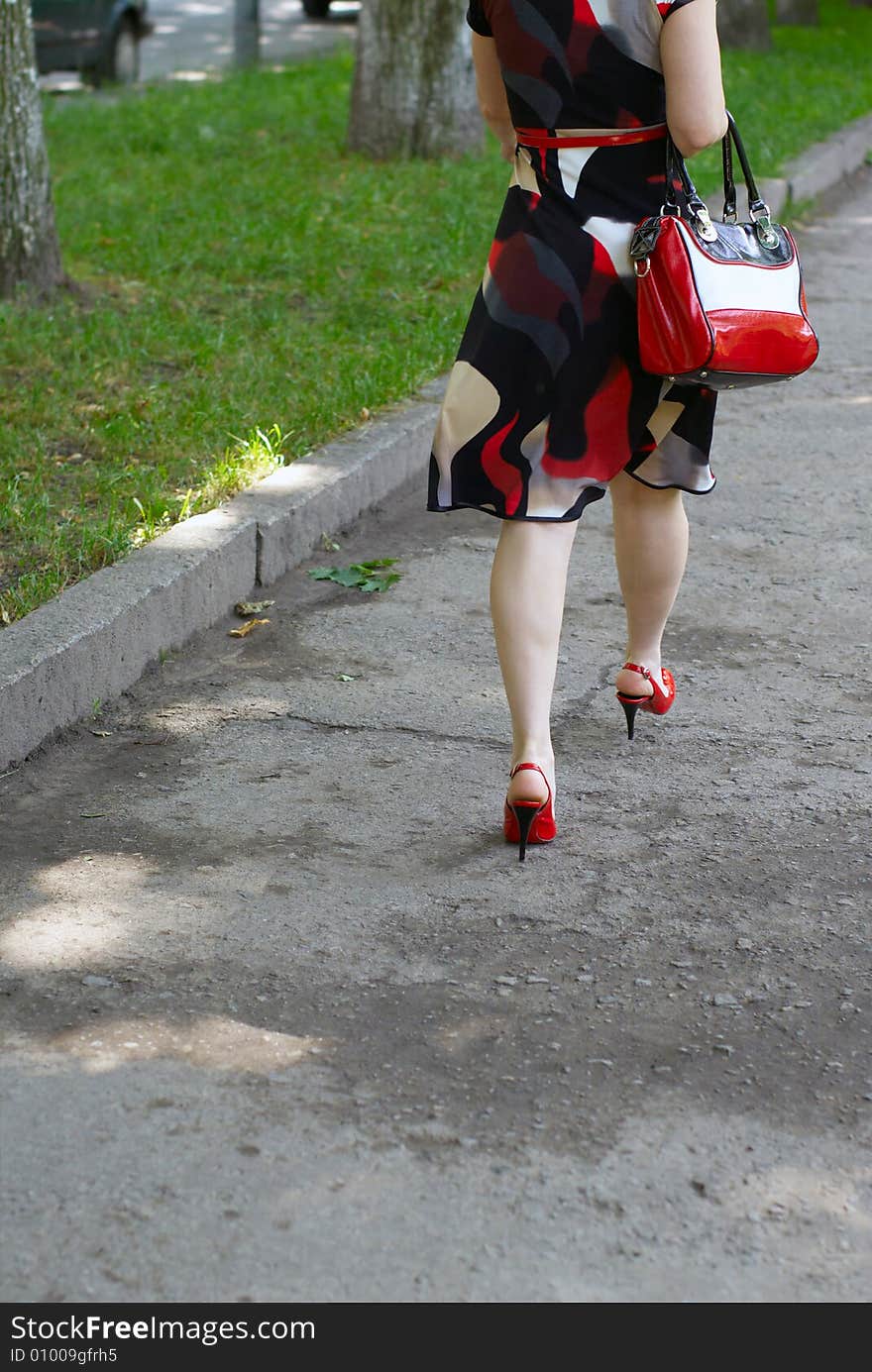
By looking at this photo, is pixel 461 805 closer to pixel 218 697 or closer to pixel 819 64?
pixel 218 697

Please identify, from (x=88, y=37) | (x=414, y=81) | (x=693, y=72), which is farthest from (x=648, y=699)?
(x=88, y=37)

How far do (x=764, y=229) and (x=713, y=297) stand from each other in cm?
25

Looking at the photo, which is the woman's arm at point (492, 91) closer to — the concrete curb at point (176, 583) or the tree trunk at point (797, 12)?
the concrete curb at point (176, 583)

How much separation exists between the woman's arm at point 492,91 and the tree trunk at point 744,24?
52.2 ft

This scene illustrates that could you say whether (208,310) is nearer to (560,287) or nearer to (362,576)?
(362,576)

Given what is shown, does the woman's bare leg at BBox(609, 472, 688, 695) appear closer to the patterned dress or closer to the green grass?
the patterned dress

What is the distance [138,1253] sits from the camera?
80.7 inches

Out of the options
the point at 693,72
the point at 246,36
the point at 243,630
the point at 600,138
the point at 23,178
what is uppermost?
the point at 693,72

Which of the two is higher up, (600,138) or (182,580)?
(600,138)

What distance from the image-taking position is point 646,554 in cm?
339

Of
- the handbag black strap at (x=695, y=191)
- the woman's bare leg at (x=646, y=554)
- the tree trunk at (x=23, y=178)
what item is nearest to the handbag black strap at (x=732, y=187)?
the handbag black strap at (x=695, y=191)

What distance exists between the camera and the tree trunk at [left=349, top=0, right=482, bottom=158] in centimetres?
987

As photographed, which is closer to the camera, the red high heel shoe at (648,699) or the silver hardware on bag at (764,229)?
the silver hardware on bag at (764,229)

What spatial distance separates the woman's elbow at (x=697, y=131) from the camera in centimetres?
278
